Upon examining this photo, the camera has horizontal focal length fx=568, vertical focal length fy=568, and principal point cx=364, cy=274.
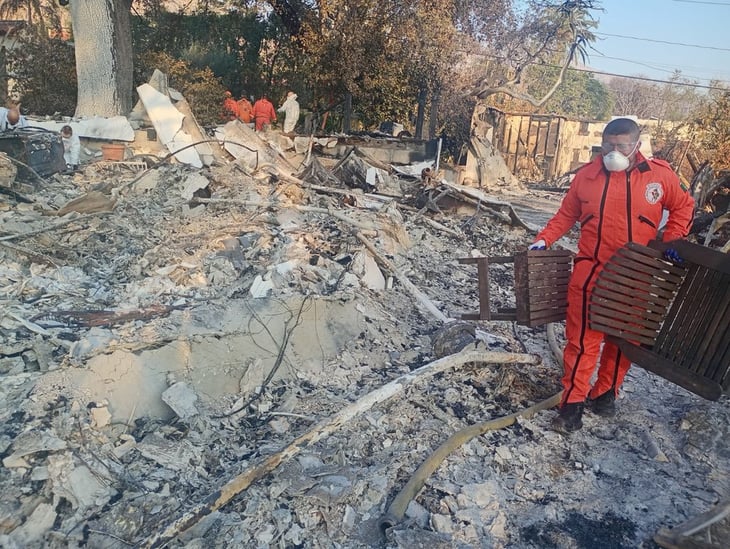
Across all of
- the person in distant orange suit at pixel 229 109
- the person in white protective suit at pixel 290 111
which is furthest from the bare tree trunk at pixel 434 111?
the person in distant orange suit at pixel 229 109

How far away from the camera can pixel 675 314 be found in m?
3.26

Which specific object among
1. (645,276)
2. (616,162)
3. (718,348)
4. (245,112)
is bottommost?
(245,112)

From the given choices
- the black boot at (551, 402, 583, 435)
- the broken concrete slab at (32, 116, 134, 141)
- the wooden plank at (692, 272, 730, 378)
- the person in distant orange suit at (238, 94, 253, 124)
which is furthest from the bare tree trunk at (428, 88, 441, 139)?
the wooden plank at (692, 272, 730, 378)

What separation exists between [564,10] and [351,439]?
18967 mm

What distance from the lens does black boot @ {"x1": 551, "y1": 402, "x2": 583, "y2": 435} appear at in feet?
11.8

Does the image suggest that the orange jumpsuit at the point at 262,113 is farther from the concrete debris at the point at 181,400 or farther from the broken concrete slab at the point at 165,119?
the concrete debris at the point at 181,400

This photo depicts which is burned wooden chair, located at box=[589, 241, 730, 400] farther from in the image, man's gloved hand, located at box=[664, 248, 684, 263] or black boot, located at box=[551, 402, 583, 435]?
black boot, located at box=[551, 402, 583, 435]

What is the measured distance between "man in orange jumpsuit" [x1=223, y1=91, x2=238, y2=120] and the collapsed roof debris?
873 centimetres

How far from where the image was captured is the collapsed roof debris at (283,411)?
2.76 metres

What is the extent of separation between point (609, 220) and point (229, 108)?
1298cm

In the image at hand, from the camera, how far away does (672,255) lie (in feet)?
10.6

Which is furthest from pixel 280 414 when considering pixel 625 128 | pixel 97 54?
pixel 97 54

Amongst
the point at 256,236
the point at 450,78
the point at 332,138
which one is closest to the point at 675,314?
the point at 256,236

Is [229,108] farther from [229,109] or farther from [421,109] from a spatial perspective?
[421,109]
